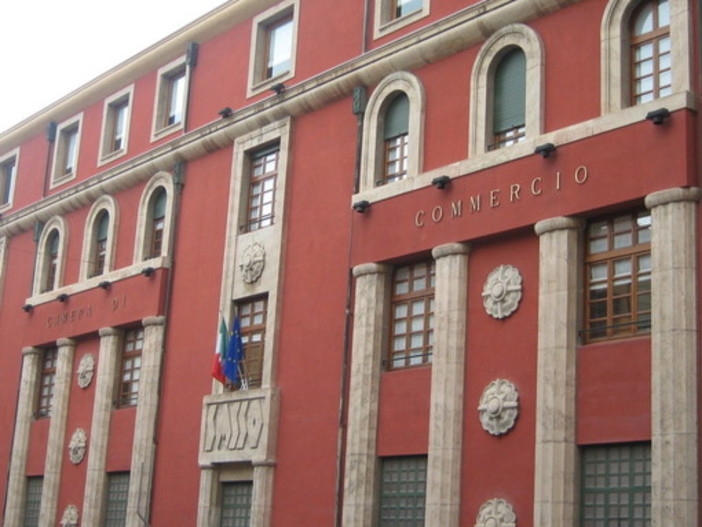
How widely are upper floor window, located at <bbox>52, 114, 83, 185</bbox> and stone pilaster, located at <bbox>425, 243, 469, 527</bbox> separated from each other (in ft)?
52.5

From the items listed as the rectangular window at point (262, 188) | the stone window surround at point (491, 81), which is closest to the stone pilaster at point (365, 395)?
the stone window surround at point (491, 81)

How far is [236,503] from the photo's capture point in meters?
26.6

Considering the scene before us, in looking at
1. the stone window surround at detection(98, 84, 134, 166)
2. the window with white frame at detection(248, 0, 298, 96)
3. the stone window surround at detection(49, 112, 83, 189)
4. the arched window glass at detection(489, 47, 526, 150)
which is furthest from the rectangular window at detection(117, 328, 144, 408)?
the arched window glass at detection(489, 47, 526, 150)

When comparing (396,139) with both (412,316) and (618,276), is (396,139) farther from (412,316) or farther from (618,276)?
(618,276)

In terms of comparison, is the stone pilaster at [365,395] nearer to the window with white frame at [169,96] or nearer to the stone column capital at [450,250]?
the stone column capital at [450,250]

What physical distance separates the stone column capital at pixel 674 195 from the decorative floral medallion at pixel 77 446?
1677 cm

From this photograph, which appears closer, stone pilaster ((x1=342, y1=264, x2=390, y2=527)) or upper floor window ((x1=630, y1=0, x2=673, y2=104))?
upper floor window ((x1=630, y1=0, x2=673, y2=104))

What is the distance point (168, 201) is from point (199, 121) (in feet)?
6.43

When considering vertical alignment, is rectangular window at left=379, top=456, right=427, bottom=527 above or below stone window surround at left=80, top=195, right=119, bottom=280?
below

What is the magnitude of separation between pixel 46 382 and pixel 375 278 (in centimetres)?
1325

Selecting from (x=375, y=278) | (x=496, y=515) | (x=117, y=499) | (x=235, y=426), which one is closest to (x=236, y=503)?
(x=235, y=426)

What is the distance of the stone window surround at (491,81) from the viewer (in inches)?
864

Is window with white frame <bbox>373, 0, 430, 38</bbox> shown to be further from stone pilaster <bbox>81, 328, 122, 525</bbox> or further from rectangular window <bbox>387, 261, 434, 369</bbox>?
stone pilaster <bbox>81, 328, 122, 525</bbox>

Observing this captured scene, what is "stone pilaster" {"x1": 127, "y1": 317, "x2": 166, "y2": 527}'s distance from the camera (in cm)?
2884
